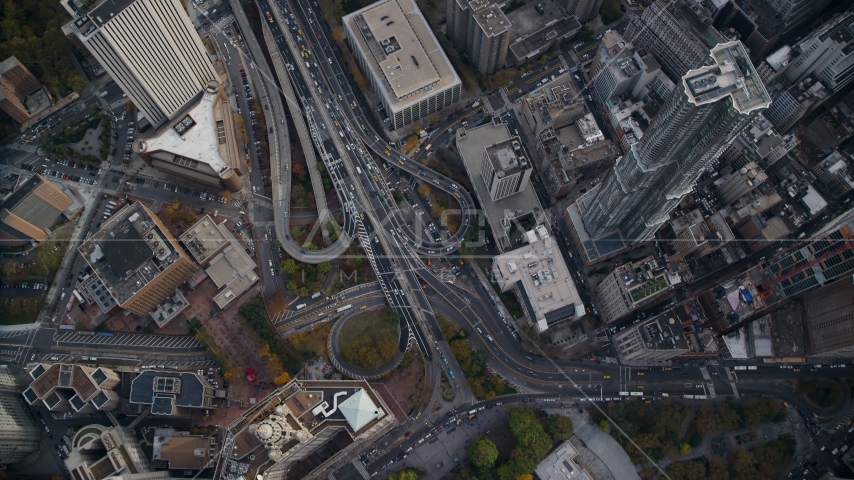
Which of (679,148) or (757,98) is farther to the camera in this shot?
(679,148)

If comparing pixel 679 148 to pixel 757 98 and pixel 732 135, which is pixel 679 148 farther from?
pixel 757 98

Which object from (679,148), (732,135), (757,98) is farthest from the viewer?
(679,148)

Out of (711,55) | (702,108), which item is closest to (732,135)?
(702,108)

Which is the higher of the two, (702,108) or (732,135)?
(702,108)

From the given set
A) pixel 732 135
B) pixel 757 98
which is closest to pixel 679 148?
pixel 732 135

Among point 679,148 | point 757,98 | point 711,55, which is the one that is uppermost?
point 711,55

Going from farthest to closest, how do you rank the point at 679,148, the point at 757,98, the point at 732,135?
the point at 679,148 < the point at 732,135 < the point at 757,98

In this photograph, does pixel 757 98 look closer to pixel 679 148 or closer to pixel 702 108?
pixel 702 108
